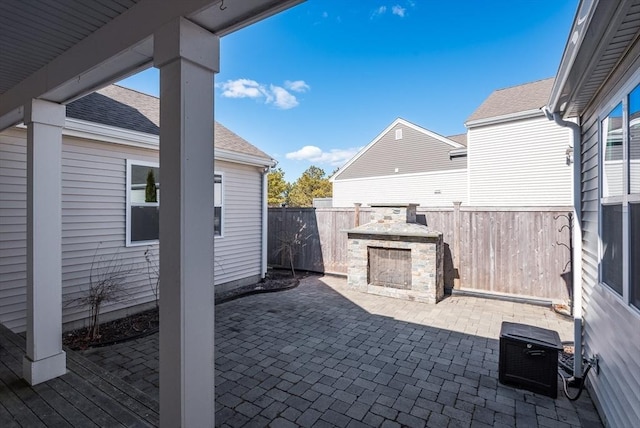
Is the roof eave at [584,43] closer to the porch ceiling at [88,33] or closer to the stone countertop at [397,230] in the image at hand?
the porch ceiling at [88,33]

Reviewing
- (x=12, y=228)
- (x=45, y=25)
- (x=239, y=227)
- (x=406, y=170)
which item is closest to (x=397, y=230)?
(x=239, y=227)

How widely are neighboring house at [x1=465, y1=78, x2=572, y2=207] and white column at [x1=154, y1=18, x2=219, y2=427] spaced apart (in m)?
10.2

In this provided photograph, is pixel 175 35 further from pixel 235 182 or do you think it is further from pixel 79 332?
pixel 235 182

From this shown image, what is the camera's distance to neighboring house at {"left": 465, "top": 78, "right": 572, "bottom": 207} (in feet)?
29.7

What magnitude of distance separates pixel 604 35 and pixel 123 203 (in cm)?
598

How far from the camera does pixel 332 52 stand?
8812 millimetres

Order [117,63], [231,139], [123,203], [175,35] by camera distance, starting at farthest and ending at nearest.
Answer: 1. [231,139]
2. [123,203]
3. [117,63]
4. [175,35]

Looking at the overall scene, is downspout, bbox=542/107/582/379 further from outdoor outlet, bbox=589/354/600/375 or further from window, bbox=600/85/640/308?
window, bbox=600/85/640/308

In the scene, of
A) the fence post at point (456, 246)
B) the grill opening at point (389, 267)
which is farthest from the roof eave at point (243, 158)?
the fence post at point (456, 246)

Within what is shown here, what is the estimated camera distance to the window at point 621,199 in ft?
6.59

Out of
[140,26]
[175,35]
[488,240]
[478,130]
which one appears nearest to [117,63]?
[140,26]

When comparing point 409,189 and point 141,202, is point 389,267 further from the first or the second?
point 409,189

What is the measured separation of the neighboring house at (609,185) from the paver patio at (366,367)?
0.76 m

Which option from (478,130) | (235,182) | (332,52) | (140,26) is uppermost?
(332,52)
